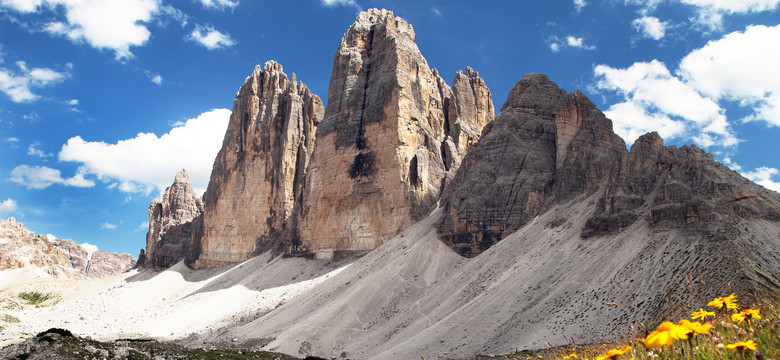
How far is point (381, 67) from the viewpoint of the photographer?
226 feet

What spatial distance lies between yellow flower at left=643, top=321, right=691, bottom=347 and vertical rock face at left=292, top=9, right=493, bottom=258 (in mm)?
54874

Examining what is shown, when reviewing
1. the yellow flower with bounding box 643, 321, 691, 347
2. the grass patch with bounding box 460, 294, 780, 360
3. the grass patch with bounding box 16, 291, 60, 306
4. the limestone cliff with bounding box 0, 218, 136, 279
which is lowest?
the grass patch with bounding box 16, 291, 60, 306

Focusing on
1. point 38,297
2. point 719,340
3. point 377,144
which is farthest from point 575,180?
point 38,297

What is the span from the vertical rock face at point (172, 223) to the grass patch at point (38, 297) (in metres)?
16.1

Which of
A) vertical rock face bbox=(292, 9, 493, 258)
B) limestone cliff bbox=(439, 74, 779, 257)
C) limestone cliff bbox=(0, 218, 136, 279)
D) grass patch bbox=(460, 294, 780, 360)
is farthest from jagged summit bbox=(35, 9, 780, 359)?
limestone cliff bbox=(0, 218, 136, 279)

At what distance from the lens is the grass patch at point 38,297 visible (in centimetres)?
8394

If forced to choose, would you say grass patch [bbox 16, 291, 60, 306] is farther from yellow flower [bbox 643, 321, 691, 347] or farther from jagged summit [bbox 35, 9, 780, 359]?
yellow flower [bbox 643, 321, 691, 347]

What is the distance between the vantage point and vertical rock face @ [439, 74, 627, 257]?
151 ft

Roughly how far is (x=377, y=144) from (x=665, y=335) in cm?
6040

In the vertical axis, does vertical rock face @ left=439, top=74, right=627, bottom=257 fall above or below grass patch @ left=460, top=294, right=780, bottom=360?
above

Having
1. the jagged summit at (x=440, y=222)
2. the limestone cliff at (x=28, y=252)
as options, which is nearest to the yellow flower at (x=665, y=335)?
the jagged summit at (x=440, y=222)

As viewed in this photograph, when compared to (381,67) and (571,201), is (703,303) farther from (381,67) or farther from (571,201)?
(381,67)

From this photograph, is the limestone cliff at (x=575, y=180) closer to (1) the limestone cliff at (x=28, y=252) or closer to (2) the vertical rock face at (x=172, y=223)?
(2) the vertical rock face at (x=172, y=223)

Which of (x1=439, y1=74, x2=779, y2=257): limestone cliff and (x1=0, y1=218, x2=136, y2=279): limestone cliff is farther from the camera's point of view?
(x1=0, y1=218, x2=136, y2=279): limestone cliff
